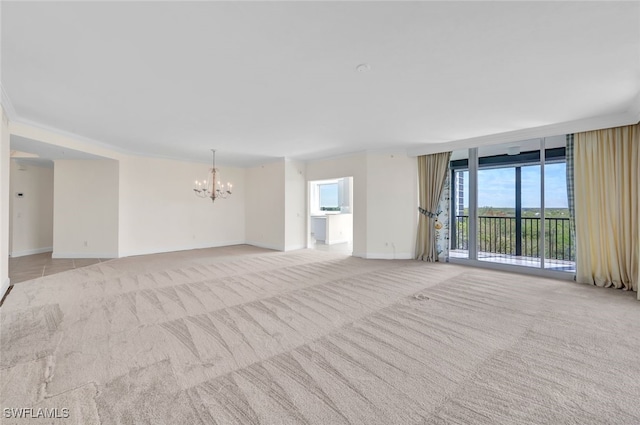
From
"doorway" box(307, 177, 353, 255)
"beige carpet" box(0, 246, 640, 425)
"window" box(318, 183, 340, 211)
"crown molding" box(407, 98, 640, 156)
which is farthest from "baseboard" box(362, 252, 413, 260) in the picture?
"window" box(318, 183, 340, 211)

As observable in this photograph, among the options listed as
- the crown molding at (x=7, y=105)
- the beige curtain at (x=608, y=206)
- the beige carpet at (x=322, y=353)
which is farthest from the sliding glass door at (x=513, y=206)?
the crown molding at (x=7, y=105)

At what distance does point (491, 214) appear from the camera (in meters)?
5.87

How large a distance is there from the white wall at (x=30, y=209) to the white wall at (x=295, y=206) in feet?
20.7

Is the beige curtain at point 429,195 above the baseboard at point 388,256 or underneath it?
above

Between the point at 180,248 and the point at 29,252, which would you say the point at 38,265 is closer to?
the point at 29,252

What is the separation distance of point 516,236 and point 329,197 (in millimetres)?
6747

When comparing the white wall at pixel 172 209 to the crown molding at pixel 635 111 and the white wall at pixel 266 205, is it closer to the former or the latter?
the white wall at pixel 266 205

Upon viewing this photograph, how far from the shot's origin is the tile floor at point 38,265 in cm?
477

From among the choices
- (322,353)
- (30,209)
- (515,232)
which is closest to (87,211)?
(30,209)

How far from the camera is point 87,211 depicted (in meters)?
6.39

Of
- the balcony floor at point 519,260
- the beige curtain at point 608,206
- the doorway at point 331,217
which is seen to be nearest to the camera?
the beige curtain at point 608,206

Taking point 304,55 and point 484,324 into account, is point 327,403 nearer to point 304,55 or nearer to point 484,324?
point 484,324

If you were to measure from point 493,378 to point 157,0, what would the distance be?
348 cm

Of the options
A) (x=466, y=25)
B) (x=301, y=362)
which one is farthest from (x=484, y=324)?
(x=466, y=25)
